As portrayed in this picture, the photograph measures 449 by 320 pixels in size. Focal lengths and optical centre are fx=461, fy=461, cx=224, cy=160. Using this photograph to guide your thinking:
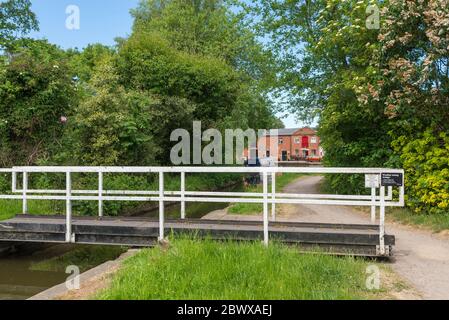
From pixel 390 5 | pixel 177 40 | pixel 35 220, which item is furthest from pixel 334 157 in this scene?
pixel 177 40

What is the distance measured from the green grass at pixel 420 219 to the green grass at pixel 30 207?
9516 millimetres

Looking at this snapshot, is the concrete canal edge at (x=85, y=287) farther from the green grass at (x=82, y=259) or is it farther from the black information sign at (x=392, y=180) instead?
the black information sign at (x=392, y=180)

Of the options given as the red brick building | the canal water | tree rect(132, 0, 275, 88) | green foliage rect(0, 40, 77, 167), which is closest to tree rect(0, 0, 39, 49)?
tree rect(132, 0, 275, 88)

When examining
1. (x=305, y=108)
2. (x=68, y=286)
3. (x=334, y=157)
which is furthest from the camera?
(x=305, y=108)

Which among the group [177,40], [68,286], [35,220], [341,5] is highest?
[177,40]

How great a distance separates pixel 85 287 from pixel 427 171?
30.5ft

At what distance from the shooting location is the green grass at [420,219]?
10.8m

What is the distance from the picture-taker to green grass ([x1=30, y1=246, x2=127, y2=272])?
9.47 m

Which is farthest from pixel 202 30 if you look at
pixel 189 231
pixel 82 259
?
pixel 189 231

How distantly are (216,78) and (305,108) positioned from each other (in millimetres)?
5181

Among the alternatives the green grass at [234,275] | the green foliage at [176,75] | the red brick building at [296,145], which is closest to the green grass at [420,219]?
the green grass at [234,275]

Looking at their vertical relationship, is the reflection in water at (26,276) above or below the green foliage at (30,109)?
below

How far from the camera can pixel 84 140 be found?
54.6ft
